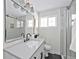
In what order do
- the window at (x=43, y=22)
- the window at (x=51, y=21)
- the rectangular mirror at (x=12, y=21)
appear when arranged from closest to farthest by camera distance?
the rectangular mirror at (x=12, y=21) → the window at (x=51, y=21) → the window at (x=43, y=22)

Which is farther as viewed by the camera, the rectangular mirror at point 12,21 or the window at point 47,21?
the window at point 47,21

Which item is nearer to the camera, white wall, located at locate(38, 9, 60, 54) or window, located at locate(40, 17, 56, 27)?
white wall, located at locate(38, 9, 60, 54)

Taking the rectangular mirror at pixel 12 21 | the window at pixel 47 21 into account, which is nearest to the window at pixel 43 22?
the window at pixel 47 21

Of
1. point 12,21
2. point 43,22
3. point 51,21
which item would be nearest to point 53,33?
point 51,21

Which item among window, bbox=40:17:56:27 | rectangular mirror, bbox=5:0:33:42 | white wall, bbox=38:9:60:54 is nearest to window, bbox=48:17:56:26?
window, bbox=40:17:56:27

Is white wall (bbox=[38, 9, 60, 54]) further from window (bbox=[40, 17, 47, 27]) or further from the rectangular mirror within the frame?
the rectangular mirror

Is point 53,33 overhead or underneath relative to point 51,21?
underneath

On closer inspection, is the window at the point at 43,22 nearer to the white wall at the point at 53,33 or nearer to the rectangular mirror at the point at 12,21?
the white wall at the point at 53,33

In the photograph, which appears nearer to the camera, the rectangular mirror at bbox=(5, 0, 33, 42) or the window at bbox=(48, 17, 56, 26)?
the rectangular mirror at bbox=(5, 0, 33, 42)

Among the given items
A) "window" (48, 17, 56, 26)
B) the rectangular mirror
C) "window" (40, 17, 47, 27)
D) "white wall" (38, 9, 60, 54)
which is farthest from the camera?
"window" (40, 17, 47, 27)

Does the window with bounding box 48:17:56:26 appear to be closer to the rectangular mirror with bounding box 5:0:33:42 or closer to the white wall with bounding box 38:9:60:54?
the white wall with bounding box 38:9:60:54

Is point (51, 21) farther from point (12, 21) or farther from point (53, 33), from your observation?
point (12, 21)

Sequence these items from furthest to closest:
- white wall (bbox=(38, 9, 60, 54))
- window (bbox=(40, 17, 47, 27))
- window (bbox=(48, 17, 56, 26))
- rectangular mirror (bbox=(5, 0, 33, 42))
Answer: window (bbox=(40, 17, 47, 27)) < window (bbox=(48, 17, 56, 26)) < white wall (bbox=(38, 9, 60, 54)) < rectangular mirror (bbox=(5, 0, 33, 42))

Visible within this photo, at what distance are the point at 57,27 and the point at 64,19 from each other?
1.71 ft
